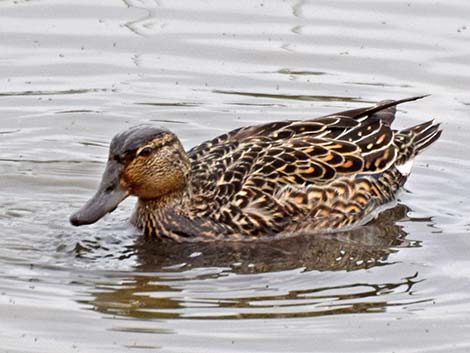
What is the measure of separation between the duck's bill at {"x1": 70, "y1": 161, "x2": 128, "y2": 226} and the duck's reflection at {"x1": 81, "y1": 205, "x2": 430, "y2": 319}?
48 centimetres

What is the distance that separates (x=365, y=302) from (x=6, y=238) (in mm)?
2973

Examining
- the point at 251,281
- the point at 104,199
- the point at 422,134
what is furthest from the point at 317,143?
the point at 104,199

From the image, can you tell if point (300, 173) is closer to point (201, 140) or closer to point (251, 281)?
point (251, 281)

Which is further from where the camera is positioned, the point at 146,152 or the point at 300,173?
the point at 300,173

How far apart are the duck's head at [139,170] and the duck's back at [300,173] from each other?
252 millimetres

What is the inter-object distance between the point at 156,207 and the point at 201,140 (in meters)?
2.07

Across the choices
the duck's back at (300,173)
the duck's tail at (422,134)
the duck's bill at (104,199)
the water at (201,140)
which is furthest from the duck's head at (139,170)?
the duck's tail at (422,134)

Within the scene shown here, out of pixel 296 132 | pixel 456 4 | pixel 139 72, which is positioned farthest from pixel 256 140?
pixel 456 4

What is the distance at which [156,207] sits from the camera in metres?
12.5

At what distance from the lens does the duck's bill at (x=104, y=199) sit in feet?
38.4

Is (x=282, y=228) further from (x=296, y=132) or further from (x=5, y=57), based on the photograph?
(x=5, y=57)

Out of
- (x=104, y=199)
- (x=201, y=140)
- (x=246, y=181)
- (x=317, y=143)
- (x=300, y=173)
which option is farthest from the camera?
(x=201, y=140)

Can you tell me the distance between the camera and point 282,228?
12500 mm

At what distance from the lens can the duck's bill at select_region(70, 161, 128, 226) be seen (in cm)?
1170
